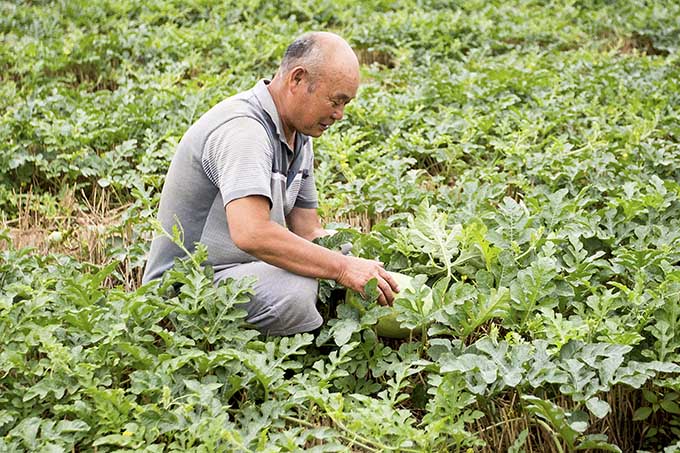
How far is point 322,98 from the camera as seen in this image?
3619mm

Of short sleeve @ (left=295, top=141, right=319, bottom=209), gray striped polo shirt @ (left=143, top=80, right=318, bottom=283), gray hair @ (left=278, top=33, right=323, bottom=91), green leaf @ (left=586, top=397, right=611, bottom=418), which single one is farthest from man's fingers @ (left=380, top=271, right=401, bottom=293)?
green leaf @ (left=586, top=397, right=611, bottom=418)

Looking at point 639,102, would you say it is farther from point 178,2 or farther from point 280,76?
point 178,2

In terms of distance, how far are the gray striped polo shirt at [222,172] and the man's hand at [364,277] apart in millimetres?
431

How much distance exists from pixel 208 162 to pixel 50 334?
3.20 ft

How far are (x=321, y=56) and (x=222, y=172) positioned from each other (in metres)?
0.67

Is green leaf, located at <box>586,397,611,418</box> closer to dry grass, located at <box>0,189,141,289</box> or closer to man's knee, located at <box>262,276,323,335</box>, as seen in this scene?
man's knee, located at <box>262,276,323,335</box>

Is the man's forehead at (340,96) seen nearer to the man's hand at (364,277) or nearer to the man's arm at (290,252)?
the man's arm at (290,252)

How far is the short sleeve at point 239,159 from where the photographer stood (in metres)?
3.37

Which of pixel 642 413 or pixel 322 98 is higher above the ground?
pixel 322 98

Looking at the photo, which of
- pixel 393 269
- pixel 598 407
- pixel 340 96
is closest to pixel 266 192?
pixel 340 96

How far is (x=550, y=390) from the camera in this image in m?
3.18

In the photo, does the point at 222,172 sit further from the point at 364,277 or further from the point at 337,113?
the point at 364,277

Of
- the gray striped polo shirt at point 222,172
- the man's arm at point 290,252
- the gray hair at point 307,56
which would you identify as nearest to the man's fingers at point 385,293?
the man's arm at point 290,252

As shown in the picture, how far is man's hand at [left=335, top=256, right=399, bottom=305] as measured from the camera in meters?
3.54
